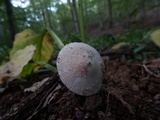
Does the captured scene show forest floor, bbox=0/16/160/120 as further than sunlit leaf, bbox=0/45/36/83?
No

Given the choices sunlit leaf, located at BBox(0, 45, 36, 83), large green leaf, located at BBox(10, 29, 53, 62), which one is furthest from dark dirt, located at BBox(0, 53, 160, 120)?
large green leaf, located at BBox(10, 29, 53, 62)

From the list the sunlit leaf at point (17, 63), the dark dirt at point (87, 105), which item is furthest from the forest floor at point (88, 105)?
the sunlit leaf at point (17, 63)

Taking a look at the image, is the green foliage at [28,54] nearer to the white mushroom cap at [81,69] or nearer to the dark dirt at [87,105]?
the dark dirt at [87,105]

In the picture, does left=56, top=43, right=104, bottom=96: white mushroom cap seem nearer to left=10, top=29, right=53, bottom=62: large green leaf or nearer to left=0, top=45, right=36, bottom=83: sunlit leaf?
left=0, top=45, right=36, bottom=83: sunlit leaf

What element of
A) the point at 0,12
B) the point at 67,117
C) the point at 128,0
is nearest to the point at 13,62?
the point at 67,117

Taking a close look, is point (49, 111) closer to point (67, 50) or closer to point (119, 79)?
point (67, 50)

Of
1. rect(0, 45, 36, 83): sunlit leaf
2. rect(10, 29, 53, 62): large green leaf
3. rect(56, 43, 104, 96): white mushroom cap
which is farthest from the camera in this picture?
rect(10, 29, 53, 62): large green leaf

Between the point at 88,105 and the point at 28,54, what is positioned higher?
the point at 28,54

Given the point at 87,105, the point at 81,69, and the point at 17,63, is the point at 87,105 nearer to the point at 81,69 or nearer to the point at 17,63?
the point at 81,69

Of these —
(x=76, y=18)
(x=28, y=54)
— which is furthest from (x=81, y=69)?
(x=76, y=18)
